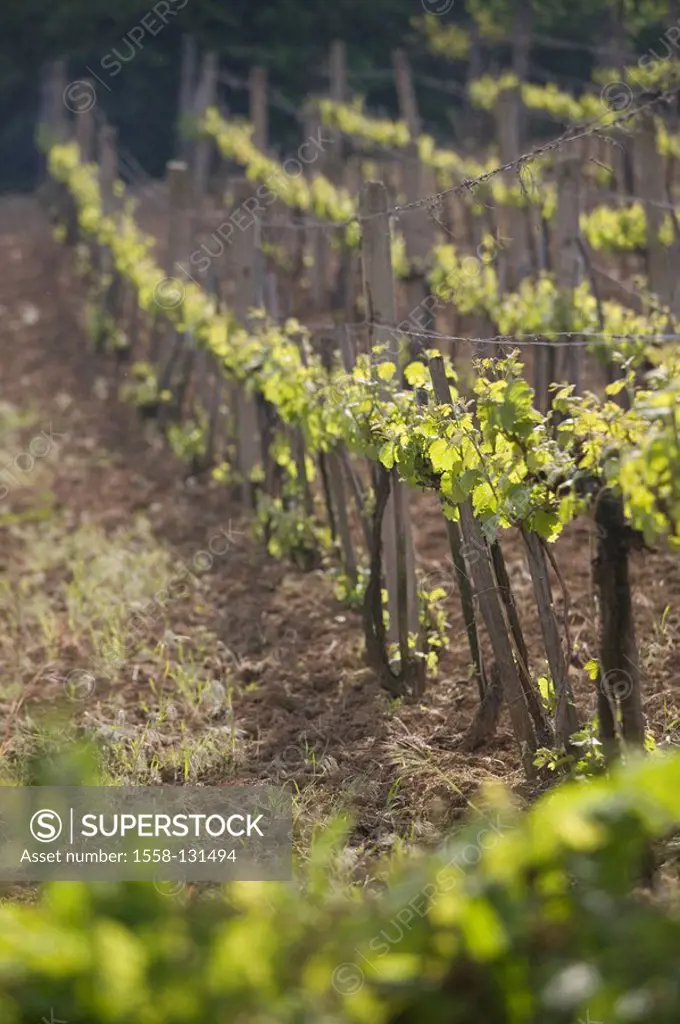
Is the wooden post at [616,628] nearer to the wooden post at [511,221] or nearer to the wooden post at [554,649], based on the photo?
the wooden post at [554,649]

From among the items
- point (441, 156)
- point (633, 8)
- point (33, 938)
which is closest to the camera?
point (33, 938)

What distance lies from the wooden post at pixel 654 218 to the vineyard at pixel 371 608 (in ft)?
0.09

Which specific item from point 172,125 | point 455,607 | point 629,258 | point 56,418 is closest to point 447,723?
point 455,607

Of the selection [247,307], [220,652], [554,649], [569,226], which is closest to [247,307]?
[247,307]

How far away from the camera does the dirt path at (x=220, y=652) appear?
4301 mm

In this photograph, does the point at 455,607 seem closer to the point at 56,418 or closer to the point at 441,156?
the point at 56,418

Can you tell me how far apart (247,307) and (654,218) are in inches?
96.6

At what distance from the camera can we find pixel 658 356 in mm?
3359

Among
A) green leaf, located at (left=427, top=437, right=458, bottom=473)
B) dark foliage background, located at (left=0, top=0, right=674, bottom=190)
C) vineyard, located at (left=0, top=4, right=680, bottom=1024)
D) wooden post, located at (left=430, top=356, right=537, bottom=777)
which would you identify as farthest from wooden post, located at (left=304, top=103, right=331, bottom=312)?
dark foliage background, located at (left=0, top=0, right=674, bottom=190)

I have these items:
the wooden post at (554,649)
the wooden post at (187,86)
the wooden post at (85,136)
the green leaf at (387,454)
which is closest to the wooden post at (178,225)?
the green leaf at (387,454)

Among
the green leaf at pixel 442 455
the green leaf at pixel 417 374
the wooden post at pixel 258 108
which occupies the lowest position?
the green leaf at pixel 442 455

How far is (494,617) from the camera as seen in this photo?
13.3ft

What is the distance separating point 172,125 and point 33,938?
21382 mm

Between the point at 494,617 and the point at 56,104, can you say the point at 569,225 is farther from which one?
the point at 56,104
